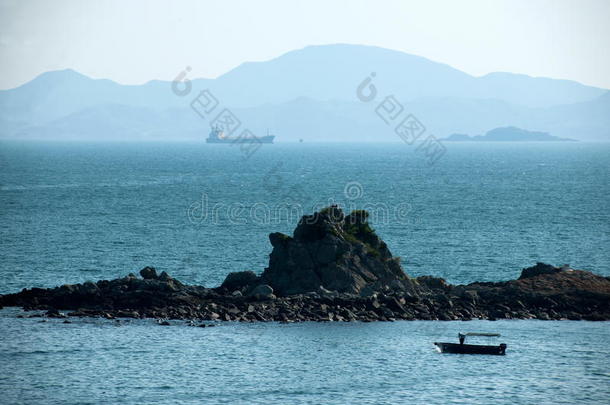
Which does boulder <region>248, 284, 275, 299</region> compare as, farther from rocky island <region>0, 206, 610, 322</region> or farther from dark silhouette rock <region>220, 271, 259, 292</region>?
dark silhouette rock <region>220, 271, 259, 292</region>

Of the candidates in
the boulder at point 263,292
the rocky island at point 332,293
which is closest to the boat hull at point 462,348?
the rocky island at point 332,293

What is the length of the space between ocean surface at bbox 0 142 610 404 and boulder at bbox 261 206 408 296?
7.65 m

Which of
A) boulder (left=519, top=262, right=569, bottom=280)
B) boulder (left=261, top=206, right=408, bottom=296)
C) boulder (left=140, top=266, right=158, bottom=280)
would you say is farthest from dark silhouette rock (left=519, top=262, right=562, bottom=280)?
boulder (left=140, top=266, right=158, bottom=280)

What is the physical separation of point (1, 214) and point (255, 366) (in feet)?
270

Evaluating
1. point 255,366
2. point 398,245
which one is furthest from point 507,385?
point 398,245

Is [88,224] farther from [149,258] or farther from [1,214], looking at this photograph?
[149,258]

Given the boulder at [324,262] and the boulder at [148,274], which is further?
the boulder at [148,274]

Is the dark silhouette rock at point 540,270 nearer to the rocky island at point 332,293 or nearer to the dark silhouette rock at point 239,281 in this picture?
the rocky island at point 332,293

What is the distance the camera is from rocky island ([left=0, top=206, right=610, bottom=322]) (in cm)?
6144

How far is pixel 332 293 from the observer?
211ft

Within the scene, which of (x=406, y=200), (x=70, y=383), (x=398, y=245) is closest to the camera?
(x=70, y=383)

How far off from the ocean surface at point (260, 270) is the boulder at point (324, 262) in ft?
25.1

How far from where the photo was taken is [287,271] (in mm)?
67188

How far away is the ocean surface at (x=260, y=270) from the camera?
46.2 m
